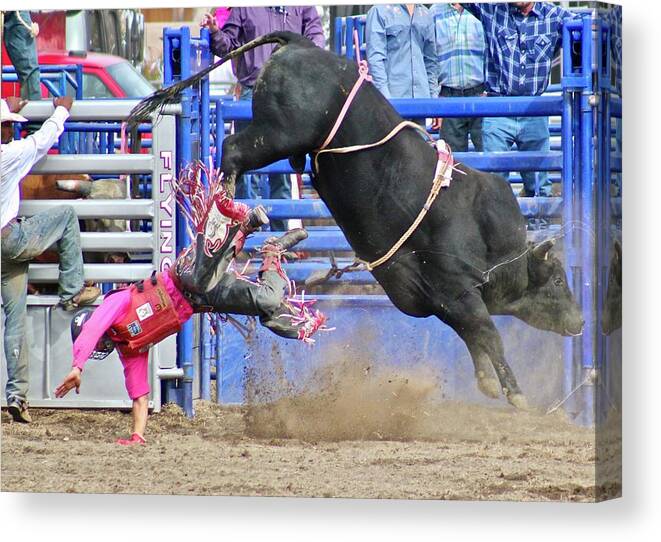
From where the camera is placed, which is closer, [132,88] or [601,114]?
[601,114]

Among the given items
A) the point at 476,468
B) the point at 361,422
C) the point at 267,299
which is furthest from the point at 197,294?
the point at 476,468

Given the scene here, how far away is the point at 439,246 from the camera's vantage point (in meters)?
8.48

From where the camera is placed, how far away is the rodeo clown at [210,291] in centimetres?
858

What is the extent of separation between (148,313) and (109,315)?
0.20 meters

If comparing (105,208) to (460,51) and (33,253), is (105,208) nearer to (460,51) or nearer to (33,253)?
(33,253)

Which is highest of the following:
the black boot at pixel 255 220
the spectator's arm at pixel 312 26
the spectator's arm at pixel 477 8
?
the spectator's arm at pixel 477 8

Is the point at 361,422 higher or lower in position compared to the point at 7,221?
lower

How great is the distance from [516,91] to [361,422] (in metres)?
1.89

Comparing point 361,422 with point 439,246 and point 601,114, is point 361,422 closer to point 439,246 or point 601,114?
point 439,246

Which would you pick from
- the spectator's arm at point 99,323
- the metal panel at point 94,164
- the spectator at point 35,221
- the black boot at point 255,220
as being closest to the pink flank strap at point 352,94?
the black boot at point 255,220

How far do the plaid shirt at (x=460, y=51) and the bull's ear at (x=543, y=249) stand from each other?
90cm

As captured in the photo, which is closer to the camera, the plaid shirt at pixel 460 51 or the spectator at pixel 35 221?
the plaid shirt at pixel 460 51

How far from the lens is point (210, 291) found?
8625mm

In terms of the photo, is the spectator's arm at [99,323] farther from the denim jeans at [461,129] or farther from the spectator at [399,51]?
the denim jeans at [461,129]
